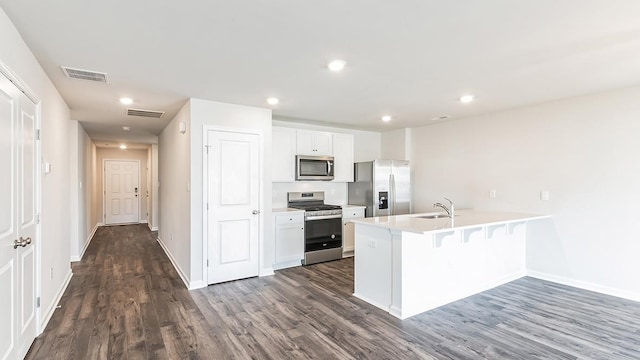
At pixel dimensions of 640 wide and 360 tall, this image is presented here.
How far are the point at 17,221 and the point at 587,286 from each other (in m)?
5.72

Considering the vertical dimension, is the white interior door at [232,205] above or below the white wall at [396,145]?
below

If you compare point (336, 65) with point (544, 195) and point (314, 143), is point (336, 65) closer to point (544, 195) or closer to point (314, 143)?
point (314, 143)

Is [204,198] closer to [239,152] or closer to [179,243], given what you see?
[239,152]

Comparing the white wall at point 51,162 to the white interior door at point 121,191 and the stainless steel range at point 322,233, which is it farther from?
the white interior door at point 121,191

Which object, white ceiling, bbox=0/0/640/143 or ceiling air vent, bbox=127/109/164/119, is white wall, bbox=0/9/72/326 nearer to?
white ceiling, bbox=0/0/640/143

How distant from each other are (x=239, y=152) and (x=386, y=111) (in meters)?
2.23

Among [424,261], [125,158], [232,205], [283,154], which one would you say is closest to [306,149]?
[283,154]

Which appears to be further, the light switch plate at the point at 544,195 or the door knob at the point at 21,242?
the light switch plate at the point at 544,195

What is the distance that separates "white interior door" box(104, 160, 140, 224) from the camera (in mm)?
9508

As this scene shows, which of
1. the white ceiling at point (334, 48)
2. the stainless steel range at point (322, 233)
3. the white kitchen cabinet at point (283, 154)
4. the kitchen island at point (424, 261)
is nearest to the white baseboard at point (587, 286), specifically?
the kitchen island at point (424, 261)

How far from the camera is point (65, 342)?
2664 millimetres

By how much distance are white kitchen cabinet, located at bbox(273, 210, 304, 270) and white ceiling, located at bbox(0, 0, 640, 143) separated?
1.78m

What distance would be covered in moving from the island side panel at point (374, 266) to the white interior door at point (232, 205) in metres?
1.56

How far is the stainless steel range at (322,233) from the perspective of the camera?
16.6 feet
